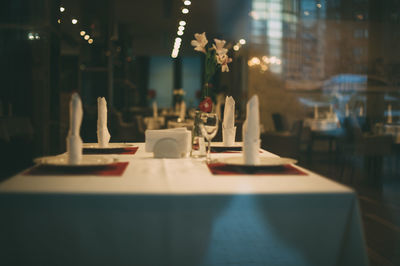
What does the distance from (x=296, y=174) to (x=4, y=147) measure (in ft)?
16.6

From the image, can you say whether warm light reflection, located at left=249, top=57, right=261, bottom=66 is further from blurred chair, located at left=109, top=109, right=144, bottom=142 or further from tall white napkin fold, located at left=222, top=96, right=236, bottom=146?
tall white napkin fold, located at left=222, top=96, right=236, bottom=146

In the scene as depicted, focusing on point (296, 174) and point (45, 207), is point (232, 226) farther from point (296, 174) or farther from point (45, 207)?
point (45, 207)

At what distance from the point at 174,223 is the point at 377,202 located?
146 inches

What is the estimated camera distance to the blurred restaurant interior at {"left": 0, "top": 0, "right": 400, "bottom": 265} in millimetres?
5801

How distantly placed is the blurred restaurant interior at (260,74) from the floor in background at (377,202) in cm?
2

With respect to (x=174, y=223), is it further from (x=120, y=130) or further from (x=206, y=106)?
(x=120, y=130)

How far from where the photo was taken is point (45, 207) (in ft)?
3.50

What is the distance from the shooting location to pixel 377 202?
13.9 ft

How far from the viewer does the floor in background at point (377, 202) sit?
2.71 m

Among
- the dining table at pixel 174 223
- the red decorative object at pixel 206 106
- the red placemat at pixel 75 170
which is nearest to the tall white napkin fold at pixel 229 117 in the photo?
the red decorative object at pixel 206 106

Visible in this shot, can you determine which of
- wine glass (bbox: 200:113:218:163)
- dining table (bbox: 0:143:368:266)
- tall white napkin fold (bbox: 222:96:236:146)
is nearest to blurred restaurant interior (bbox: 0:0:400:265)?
tall white napkin fold (bbox: 222:96:236:146)

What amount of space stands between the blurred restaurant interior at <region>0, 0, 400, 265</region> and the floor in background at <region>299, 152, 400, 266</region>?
0.02 meters

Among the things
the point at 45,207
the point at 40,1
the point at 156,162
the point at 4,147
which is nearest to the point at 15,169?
the point at 4,147

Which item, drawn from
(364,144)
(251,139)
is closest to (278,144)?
(364,144)
